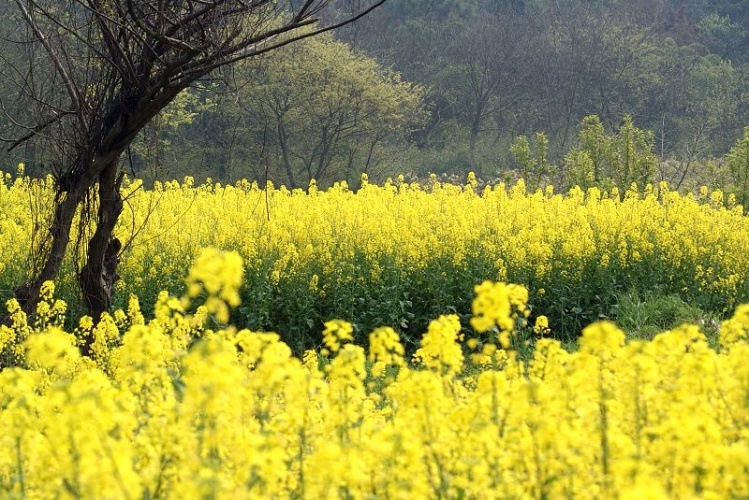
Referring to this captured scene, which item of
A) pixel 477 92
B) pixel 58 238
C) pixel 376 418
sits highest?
pixel 477 92

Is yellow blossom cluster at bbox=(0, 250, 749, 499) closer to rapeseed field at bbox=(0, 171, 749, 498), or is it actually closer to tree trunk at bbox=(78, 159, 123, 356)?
rapeseed field at bbox=(0, 171, 749, 498)

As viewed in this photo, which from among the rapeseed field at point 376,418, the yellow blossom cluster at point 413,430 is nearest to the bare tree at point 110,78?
the rapeseed field at point 376,418

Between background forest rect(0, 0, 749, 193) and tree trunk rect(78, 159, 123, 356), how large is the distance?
66.1 ft

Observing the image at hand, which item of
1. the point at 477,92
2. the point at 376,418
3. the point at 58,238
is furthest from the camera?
the point at 477,92

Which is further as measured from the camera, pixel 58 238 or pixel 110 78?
pixel 58 238

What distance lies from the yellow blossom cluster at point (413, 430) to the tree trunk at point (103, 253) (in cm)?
361

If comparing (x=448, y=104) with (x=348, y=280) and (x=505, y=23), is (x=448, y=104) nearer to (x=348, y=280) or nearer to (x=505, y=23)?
(x=505, y=23)

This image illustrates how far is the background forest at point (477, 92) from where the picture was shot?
29844 mm

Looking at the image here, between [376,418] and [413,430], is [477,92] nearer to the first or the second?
[376,418]

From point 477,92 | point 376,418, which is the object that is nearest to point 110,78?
point 376,418

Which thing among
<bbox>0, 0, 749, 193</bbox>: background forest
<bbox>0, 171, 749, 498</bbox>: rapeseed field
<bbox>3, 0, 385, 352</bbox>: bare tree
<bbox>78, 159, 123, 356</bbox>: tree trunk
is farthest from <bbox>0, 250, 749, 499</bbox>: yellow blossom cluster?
<bbox>0, 0, 749, 193</bbox>: background forest

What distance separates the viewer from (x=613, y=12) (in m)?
45.6

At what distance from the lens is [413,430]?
314 cm

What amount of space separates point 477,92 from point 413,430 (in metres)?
38.1
